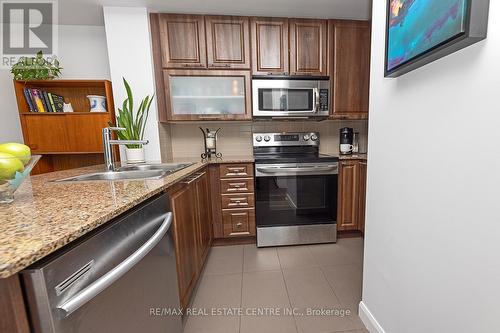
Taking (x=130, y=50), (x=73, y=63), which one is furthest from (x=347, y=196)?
Result: (x=73, y=63)

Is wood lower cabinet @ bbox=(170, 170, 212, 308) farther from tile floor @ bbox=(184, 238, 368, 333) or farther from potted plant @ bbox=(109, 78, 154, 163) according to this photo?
potted plant @ bbox=(109, 78, 154, 163)

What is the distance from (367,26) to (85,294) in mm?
3032

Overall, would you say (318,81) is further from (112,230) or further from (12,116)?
(12,116)

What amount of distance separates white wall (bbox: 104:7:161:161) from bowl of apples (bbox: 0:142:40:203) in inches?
63.9

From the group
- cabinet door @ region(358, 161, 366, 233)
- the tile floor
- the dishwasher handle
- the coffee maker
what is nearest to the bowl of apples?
the dishwasher handle

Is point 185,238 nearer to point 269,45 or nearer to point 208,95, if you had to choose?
point 208,95

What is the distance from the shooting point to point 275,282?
5.41 ft

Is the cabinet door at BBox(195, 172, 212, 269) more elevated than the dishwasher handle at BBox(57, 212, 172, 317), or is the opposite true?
the dishwasher handle at BBox(57, 212, 172, 317)

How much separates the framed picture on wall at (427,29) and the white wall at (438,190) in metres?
0.04

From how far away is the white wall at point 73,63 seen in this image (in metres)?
2.32

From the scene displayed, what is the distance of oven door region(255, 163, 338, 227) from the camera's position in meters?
2.11

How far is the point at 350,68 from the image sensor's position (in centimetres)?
235

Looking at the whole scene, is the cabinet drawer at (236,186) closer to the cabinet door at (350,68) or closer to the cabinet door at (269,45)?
the cabinet door at (269,45)

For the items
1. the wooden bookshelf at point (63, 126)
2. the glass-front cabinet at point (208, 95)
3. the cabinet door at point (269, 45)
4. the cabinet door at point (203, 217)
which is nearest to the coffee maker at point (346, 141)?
the cabinet door at point (269, 45)
